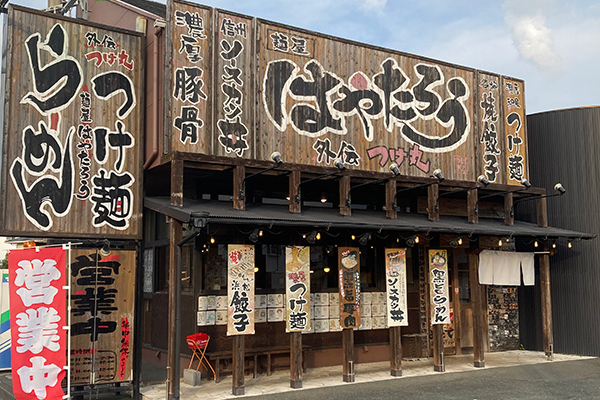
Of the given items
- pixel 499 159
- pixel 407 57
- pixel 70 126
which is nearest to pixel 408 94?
pixel 407 57

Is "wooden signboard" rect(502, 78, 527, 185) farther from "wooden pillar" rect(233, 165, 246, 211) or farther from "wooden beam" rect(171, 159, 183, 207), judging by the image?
"wooden beam" rect(171, 159, 183, 207)

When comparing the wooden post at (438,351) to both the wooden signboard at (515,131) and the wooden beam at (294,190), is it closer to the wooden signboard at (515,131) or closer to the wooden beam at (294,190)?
the wooden beam at (294,190)

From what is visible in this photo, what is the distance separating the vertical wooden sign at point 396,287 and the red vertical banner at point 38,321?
23.2 ft

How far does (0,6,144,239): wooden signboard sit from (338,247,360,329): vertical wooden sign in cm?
448

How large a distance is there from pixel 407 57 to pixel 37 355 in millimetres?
10928

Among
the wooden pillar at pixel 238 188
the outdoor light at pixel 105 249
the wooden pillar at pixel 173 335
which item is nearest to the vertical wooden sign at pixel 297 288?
the wooden pillar at pixel 238 188

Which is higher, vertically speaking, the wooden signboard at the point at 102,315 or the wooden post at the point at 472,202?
the wooden post at the point at 472,202

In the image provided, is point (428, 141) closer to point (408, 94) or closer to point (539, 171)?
point (408, 94)

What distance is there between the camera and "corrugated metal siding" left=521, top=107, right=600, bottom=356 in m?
17.2

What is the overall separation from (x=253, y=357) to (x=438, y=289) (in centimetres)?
472

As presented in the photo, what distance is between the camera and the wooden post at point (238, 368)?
38.6 feet

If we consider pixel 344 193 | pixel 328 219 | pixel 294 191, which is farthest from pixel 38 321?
pixel 344 193

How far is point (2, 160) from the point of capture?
11.4 m

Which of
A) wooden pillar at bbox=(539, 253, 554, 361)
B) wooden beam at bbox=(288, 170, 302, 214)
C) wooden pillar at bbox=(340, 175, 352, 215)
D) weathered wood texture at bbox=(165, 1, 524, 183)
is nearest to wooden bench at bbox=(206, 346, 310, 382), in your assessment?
wooden beam at bbox=(288, 170, 302, 214)
